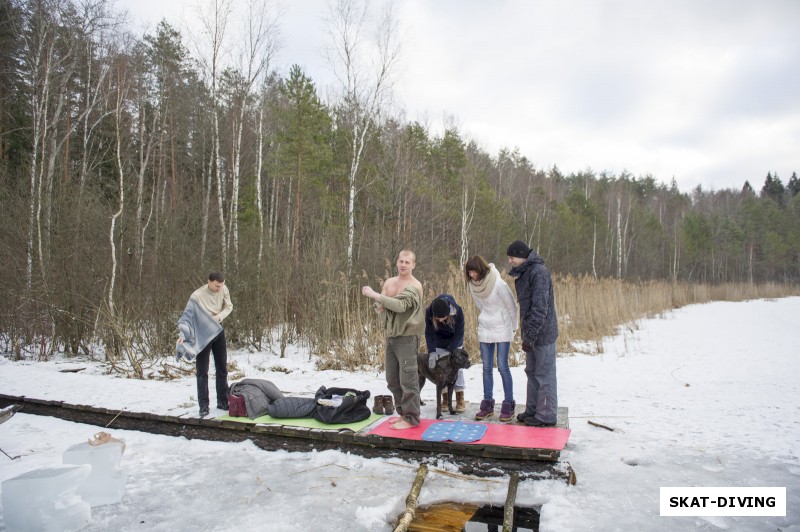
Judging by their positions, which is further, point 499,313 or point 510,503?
point 499,313

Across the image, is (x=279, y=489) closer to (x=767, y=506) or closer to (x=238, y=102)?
(x=767, y=506)

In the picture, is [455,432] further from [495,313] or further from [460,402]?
[495,313]

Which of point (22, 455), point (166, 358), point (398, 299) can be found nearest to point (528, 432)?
point (398, 299)

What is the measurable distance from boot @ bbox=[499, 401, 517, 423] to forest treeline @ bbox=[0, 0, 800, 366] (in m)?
3.90

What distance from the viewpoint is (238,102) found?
15438mm

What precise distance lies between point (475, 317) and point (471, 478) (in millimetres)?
5101

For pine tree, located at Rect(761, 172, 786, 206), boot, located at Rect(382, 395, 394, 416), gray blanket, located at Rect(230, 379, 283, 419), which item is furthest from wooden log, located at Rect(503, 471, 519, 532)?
pine tree, located at Rect(761, 172, 786, 206)

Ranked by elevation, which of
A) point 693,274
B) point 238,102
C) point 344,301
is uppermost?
point 238,102

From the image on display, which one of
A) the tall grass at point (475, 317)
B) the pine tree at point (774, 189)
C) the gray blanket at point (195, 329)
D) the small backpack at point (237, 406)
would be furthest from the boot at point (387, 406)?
the pine tree at point (774, 189)

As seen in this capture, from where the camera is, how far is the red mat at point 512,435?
14.0 feet

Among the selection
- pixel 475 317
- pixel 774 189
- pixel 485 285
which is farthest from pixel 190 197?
pixel 774 189

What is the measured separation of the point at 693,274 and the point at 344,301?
44.3 meters

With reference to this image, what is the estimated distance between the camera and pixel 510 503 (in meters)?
3.20

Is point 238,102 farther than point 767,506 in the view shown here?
Yes
